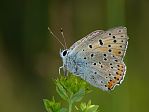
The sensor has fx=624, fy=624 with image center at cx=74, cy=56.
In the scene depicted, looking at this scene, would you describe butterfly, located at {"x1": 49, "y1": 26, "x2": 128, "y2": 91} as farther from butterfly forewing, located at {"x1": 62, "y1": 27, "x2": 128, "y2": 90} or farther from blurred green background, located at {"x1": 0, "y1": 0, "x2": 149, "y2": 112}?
blurred green background, located at {"x1": 0, "y1": 0, "x2": 149, "y2": 112}

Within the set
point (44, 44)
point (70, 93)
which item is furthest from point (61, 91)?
point (44, 44)

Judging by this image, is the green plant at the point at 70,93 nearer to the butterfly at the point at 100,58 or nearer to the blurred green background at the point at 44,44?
the butterfly at the point at 100,58

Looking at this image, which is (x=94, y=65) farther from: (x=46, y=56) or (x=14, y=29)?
(x=14, y=29)

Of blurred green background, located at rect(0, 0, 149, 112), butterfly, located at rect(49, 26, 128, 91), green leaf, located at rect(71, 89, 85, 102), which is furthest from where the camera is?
blurred green background, located at rect(0, 0, 149, 112)

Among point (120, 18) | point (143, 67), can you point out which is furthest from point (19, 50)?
point (120, 18)

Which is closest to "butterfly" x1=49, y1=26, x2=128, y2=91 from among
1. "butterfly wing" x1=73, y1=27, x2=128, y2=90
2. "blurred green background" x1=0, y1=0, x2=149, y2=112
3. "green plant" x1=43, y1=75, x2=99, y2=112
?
"butterfly wing" x1=73, y1=27, x2=128, y2=90

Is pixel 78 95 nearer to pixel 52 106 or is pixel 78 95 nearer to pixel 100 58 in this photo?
pixel 52 106
